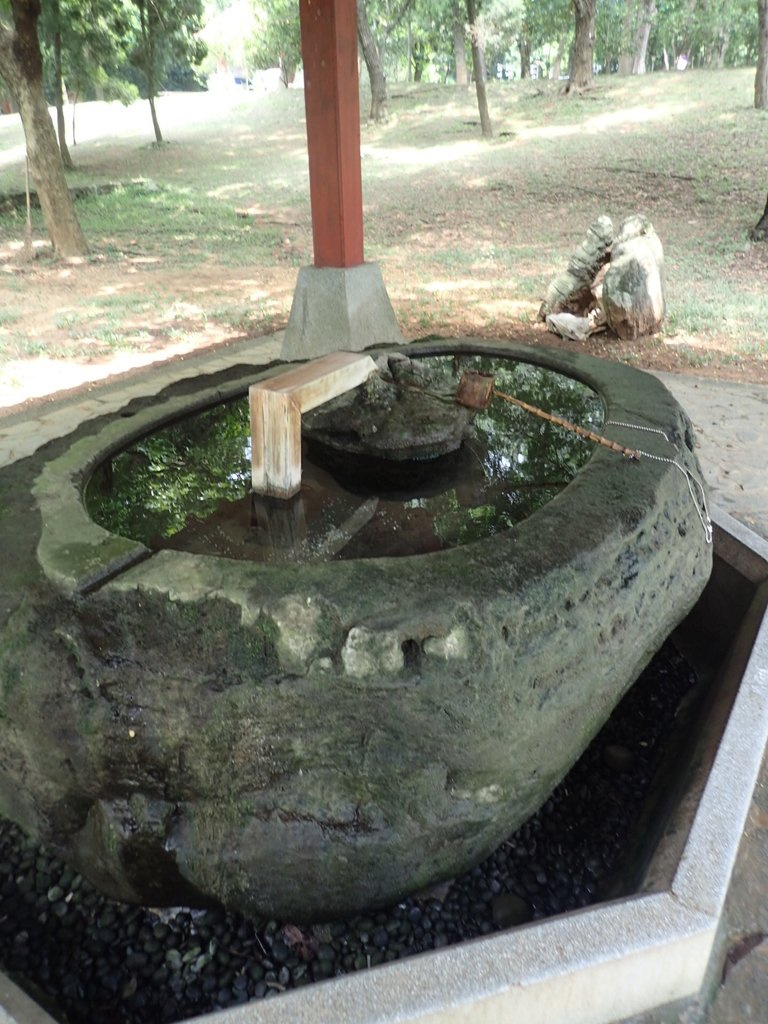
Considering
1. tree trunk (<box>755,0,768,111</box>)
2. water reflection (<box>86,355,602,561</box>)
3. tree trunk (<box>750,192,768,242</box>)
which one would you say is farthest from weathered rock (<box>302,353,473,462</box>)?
tree trunk (<box>755,0,768,111</box>)

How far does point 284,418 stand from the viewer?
2.11 meters

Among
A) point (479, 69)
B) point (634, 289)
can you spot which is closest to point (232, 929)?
point (634, 289)

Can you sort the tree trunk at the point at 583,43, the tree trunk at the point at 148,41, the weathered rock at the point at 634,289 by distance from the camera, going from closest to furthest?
the weathered rock at the point at 634,289
the tree trunk at the point at 148,41
the tree trunk at the point at 583,43

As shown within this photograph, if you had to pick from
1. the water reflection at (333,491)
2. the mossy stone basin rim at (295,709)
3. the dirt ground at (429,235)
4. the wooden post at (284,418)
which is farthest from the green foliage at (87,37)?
the mossy stone basin rim at (295,709)

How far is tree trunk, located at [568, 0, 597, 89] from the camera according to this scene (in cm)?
1523

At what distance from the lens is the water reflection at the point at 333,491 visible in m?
2.09

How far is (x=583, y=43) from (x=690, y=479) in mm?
17661

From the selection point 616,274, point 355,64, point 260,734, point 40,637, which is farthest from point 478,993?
point 616,274

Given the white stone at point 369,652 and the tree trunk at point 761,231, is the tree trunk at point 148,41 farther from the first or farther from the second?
the white stone at point 369,652

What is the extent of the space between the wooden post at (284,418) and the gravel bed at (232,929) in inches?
46.3

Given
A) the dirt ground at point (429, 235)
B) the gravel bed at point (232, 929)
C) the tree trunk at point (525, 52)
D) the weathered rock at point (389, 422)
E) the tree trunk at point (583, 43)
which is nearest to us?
the gravel bed at point (232, 929)

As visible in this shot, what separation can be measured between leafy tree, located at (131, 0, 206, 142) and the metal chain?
16347 millimetres

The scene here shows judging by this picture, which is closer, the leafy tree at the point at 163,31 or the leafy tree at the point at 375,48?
the leafy tree at the point at 163,31

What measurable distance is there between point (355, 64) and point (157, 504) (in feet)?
11.9
